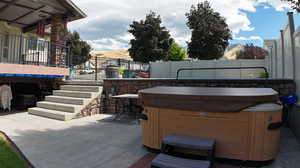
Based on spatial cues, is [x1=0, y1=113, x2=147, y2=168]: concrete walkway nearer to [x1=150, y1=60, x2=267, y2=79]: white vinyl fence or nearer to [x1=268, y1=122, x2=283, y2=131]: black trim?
[x1=268, y1=122, x2=283, y2=131]: black trim

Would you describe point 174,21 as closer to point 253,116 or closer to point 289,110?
point 289,110

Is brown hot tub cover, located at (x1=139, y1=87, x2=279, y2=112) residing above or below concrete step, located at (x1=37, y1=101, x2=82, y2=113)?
above

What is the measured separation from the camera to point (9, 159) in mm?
2869

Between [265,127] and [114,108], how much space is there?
17.8ft

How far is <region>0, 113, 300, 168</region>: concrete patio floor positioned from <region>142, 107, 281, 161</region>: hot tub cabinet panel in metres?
0.38

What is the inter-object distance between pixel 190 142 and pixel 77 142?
92.3 inches

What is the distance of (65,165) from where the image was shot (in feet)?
8.90

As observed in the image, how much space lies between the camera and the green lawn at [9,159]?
2673 millimetres

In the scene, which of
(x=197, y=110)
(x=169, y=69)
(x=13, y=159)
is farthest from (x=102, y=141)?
(x=169, y=69)

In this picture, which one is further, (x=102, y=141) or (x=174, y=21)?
(x=174, y=21)

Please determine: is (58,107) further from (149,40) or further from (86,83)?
(149,40)

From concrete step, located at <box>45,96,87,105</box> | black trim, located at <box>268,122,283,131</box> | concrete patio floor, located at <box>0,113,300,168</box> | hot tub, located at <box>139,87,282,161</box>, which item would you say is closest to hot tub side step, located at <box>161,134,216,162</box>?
hot tub, located at <box>139,87,282,161</box>

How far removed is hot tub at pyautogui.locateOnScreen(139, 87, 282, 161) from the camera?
2.53 metres

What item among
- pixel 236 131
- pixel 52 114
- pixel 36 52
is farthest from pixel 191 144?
pixel 36 52
